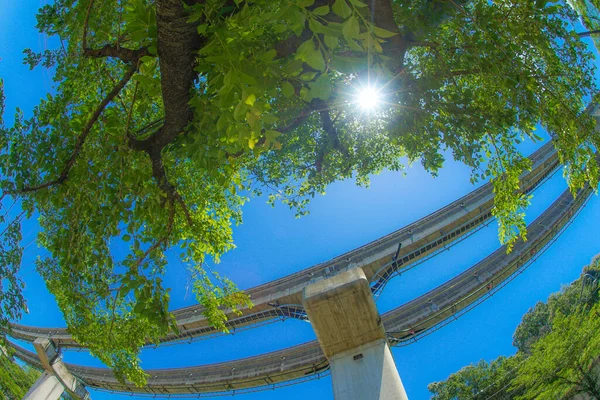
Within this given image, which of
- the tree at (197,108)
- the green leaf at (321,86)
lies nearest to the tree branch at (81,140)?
the tree at (197,108)

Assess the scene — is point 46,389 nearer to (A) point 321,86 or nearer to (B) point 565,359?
(A) point 321,86

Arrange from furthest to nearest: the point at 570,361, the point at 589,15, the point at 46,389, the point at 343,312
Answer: the point at 46,389
the point at 570,361
the point at 343,312
the point at 589,15

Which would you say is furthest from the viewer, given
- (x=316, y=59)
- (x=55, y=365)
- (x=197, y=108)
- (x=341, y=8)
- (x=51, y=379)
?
(x=55, y=365)

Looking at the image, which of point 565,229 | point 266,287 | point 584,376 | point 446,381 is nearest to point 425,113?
point 266,287

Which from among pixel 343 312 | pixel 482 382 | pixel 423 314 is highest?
pixel 482 382

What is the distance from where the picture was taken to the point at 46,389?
69.9 feet

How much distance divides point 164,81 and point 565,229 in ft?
71.3

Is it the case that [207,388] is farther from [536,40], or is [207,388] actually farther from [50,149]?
[536,40]

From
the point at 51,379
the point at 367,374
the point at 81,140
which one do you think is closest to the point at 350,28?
the point at 81,140

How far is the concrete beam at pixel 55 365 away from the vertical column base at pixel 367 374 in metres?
19.5

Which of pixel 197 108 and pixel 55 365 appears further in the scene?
pixel 55 365

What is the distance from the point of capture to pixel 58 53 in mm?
6422

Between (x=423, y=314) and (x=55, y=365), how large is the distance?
19.9 metres

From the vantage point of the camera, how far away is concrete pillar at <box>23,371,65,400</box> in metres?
20.8
